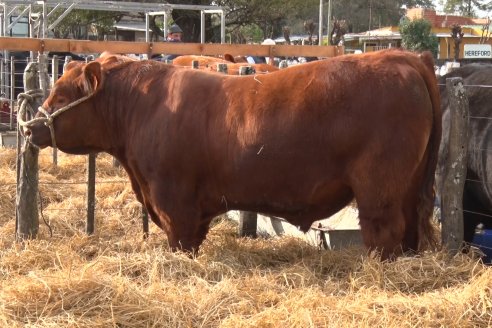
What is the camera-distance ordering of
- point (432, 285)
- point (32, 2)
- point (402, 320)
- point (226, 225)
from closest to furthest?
point (402, 320)
point (432, 285)
point (226, 225)
point (32, 2)

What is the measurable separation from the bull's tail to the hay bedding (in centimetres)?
20

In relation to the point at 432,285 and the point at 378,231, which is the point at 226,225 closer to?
the point at 378,231

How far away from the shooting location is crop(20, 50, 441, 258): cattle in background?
14.6 ft

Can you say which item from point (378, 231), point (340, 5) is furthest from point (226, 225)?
point (340, 5)

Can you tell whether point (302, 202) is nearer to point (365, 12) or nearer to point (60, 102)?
point (60, 102)

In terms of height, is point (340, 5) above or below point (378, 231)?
above

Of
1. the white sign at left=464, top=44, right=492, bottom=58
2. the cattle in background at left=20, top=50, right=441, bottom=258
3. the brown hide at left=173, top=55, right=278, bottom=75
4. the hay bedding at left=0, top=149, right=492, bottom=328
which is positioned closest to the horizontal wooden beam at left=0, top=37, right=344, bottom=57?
the brown hide at left=173, top=55, right=278, bottom=75

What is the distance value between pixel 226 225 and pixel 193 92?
6.96ft

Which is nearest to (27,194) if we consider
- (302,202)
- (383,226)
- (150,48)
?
(302,202)

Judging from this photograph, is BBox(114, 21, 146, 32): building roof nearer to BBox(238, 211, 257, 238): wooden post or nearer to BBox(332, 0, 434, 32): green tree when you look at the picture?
BBox(332, 0, 434, 32): green tree

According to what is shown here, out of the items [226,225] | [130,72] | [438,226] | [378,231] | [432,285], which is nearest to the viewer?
[432,285]

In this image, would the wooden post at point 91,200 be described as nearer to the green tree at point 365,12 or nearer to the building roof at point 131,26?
the building roof at point 131,26

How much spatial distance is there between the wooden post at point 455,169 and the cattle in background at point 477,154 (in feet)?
1.08

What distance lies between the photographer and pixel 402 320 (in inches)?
141
